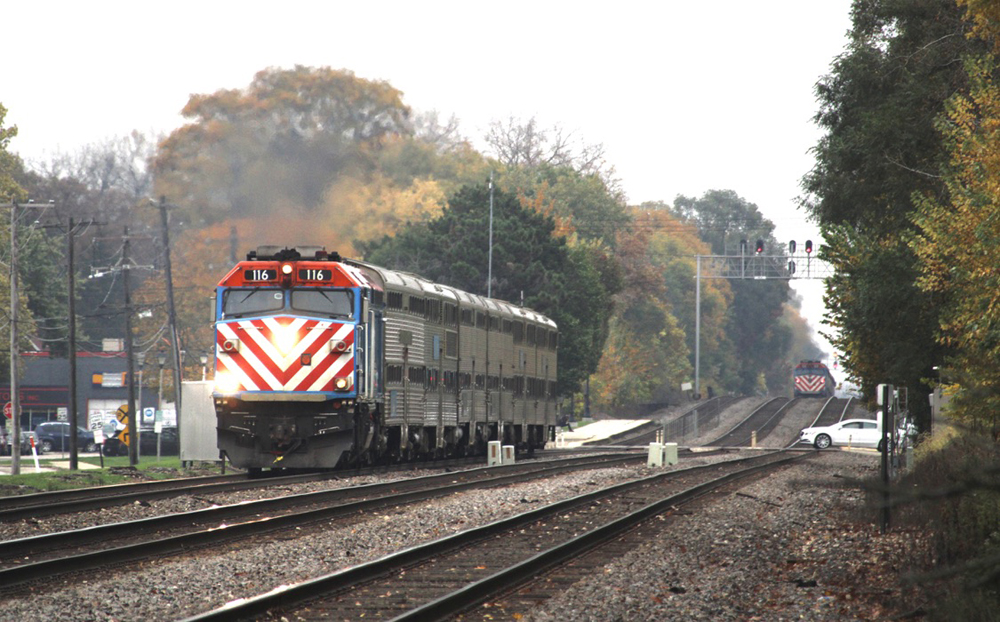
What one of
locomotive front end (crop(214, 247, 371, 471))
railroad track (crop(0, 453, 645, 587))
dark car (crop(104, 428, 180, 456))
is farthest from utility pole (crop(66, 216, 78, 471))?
railroad track (crop(0, 453, 645, 587))

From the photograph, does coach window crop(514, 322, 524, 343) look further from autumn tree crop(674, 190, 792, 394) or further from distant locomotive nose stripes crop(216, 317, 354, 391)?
autumn tree crop(674, 190, 792, 394)

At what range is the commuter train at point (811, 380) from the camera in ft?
349

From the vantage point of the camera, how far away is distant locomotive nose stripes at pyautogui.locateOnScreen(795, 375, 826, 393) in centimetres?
10612

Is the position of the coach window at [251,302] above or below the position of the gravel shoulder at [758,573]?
above

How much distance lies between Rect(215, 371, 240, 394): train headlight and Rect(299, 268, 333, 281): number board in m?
2.45

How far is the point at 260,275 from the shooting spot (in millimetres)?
26375

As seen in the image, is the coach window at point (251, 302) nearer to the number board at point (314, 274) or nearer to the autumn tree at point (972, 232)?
the number board at point (314, 274)

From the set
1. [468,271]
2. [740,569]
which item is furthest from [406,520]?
[468,271]

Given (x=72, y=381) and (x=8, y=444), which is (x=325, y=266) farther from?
(x=8, y=444)

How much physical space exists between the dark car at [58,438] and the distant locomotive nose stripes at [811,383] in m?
60.4

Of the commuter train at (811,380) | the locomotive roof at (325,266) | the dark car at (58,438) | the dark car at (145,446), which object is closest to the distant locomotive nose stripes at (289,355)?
the locomotive roof at (325,266)

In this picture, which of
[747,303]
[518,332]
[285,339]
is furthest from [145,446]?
[747,303]

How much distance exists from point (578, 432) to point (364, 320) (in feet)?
168

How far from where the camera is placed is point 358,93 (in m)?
92.8
